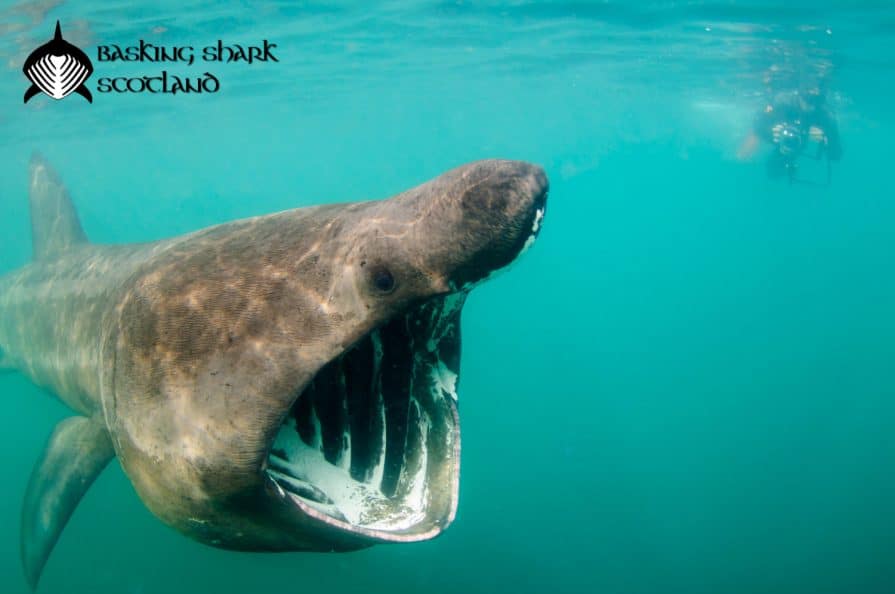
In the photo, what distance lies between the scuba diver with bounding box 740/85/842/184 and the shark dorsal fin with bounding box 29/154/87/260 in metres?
23.4

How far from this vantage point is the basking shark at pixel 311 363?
239 cm

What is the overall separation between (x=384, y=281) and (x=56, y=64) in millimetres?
13813

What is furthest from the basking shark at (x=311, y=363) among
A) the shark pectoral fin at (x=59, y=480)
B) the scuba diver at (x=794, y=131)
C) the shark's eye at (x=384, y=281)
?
the scuba diver at (x=794, y=131)

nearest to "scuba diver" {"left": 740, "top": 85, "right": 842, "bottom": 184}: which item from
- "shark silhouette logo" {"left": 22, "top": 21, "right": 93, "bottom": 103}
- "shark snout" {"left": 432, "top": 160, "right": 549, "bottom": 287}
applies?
Answer: "shark silhouette logo" {"left": 22, "top": 21, "right": 93, "bottom": 103}

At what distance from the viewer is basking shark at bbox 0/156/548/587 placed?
7.84ft

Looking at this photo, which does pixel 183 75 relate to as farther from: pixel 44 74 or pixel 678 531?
pixel 678 531

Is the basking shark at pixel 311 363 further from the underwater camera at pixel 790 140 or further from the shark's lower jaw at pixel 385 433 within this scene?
the underwater camera at pixel 790 140

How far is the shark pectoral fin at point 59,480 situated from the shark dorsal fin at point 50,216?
356cm

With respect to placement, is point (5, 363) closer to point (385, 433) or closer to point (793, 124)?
point (385, 433)

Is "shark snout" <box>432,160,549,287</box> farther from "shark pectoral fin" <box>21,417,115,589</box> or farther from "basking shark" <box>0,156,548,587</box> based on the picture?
"shark pectoral fin" <box>21,417,115,589</box>

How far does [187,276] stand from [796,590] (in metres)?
18.2

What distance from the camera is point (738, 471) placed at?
2384cm

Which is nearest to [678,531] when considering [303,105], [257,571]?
[257,571]

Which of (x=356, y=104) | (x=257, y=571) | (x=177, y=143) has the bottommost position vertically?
(x=257, y=571)
